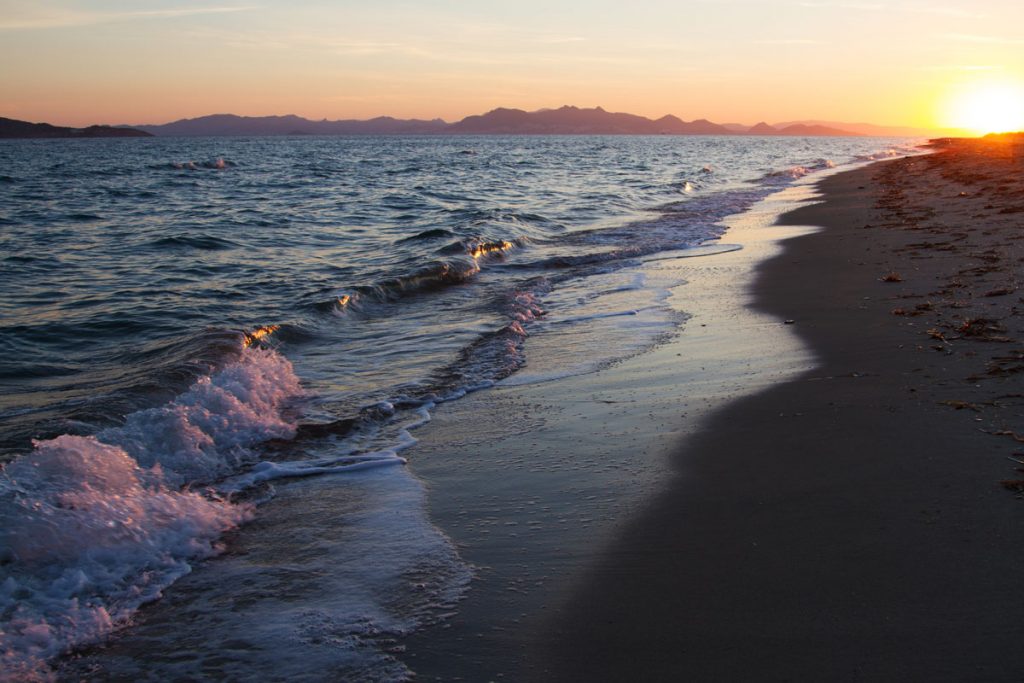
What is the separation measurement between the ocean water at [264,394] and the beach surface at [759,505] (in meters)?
0.38

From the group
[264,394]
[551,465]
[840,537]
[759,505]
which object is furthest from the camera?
[264,394]

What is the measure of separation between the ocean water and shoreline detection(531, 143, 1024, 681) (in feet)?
2.97

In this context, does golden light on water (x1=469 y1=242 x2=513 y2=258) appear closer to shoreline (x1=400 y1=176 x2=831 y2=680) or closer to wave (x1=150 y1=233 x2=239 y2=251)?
wave (x1=150 y1=233 x2=239 y2=251)

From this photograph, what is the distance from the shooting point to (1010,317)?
21.4 feet

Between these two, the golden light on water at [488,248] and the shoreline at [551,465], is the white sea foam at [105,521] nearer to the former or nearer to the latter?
the shoreline at [551,465]

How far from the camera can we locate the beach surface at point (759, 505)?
2.87 metres

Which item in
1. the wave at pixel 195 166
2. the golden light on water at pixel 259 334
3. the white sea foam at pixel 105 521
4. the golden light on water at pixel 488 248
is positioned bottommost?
the white sea foam at pixel 105 521

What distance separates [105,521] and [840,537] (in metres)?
3.58

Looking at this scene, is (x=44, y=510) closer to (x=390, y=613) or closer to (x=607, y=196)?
(x=390, y=613)

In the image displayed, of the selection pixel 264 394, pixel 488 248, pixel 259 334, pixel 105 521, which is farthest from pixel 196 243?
pixel 105 521

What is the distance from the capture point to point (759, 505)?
397 cm

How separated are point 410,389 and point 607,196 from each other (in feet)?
73.3

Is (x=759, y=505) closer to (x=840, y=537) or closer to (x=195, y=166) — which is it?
(x=840, y=537)

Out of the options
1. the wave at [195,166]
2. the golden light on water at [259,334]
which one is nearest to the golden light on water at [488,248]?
the golden light on water at [259,334]
